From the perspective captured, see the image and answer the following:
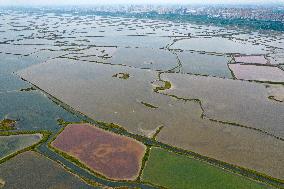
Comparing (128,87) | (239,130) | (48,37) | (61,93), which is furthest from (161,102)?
(48,37)

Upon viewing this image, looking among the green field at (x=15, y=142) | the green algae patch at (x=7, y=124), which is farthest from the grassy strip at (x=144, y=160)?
the green algae patch at (x=7, y=124)

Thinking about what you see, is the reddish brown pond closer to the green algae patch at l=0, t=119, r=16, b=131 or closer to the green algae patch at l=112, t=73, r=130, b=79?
the green algae patch at l=0, t=119, r=16, b=131

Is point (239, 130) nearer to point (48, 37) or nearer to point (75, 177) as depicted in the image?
point (75, 177)

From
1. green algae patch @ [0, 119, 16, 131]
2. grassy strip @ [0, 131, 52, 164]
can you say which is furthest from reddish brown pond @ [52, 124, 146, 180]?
green algae patch @ [0, 119, 16, 131]

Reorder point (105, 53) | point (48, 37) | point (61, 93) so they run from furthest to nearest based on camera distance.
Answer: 1. point (48, 37)
2. point (105, 53)
3. point (61, 93)

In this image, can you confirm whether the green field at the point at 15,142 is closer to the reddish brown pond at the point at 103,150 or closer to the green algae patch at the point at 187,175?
the reddish brown pond at the point at 103,150

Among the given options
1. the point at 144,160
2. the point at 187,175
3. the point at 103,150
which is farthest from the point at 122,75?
the point at 187,175
